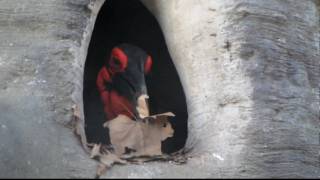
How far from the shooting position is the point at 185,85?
2551 millimetres

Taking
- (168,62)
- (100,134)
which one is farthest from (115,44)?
(100,134)

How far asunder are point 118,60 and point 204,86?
51 cm

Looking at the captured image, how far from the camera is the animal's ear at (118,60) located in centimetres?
287

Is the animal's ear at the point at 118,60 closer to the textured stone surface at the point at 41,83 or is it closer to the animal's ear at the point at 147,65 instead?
the animal's ear at the point at 147,65

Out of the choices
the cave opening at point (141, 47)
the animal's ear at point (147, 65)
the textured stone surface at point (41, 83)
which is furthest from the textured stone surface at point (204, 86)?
the cave opening at point (141, 47)

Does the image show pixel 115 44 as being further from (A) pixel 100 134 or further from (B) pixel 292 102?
(B) pixel 292 102

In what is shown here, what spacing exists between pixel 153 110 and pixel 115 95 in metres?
0.18

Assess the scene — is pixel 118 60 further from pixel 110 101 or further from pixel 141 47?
pixel 141 47

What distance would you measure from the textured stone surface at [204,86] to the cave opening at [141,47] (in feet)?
1.39

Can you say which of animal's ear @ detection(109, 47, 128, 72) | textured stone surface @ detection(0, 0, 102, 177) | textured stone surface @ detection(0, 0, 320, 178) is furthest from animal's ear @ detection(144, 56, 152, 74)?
textured stone surface @ detection(0, 0, 102, 177)

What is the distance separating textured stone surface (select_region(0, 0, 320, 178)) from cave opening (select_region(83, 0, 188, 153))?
42cm

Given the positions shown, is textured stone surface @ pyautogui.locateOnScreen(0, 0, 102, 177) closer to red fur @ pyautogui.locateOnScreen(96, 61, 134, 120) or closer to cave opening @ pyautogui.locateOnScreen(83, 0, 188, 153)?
red fur @ pyautogui.locateOnScreen(96, 61, 134, 120)

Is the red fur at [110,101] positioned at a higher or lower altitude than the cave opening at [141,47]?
lower

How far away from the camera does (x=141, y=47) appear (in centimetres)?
315
